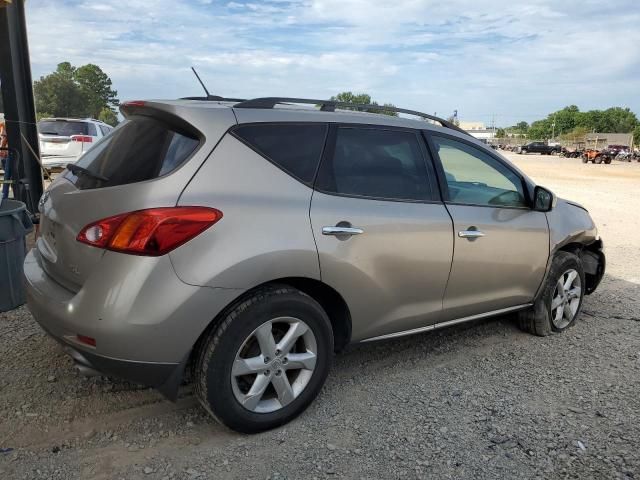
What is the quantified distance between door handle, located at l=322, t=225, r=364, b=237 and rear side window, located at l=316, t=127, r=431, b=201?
220 millimetres

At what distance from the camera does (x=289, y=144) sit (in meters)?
2.94

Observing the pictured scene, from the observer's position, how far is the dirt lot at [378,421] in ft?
8.68

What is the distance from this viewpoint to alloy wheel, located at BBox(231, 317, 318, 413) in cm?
274

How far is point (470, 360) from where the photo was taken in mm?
3934

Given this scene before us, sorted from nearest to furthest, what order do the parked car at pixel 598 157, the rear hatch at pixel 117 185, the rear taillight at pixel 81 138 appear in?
the rear hatch at pixel 117 185, the rear taillight at pixel 81 138, the parked car at pixel 598 157

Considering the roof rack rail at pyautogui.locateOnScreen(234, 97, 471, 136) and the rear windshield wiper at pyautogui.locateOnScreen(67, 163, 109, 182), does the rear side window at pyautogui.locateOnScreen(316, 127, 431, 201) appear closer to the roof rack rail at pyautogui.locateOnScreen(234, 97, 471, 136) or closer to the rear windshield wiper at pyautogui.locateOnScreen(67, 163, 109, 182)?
the roof rack rail at pyautogui.locateOnScreen(234, 97, 471, 136)

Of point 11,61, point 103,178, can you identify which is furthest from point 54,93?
point 103,178

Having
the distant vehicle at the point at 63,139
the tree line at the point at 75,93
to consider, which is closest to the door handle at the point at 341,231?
the distant vehicle at the point at 63,139

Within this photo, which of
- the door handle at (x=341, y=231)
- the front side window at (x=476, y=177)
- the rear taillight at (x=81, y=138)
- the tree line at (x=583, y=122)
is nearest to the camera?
the door handle at (x=341, y=231)

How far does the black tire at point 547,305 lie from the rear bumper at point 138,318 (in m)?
2.72

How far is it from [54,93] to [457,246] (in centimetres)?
6635

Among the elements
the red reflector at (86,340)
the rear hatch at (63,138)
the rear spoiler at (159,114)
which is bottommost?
the red reflector at (86,340)

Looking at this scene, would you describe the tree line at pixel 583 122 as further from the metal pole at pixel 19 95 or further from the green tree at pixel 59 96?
the metal pole at pixel 19 95

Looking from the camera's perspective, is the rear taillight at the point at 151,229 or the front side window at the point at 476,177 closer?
the rear taillight at the point at 151,229
